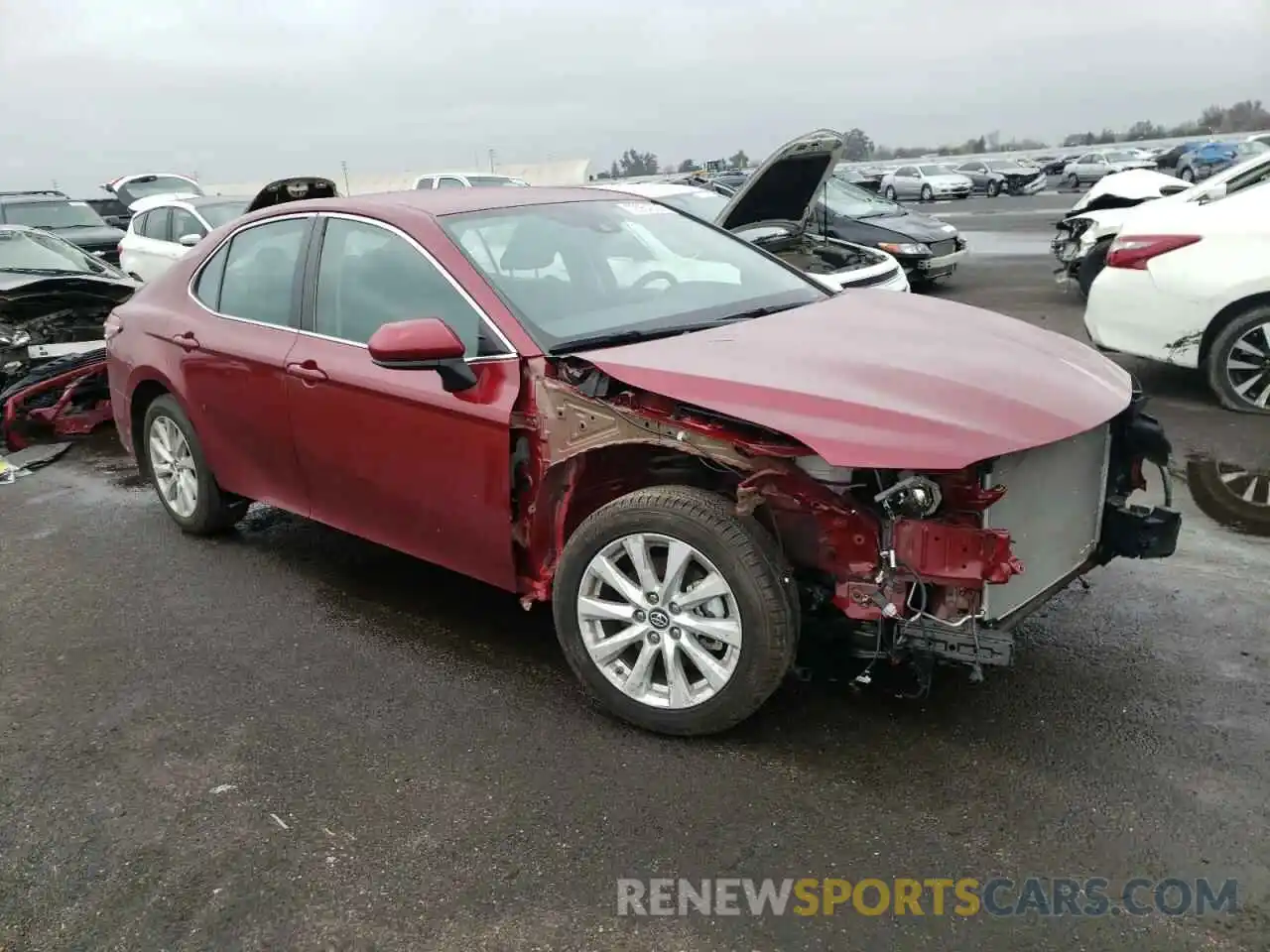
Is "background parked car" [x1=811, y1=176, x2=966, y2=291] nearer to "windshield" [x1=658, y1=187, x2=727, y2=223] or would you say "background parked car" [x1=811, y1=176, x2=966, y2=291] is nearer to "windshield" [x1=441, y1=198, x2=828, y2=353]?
"windshield" [x1=658, y1=187, x2=727, y2=223]

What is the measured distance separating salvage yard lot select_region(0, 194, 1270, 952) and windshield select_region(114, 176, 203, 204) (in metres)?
20.3

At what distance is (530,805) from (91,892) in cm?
117

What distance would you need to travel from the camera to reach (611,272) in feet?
13.2

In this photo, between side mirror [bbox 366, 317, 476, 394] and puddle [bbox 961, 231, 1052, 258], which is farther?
puddle [bbox 961, 231, 1052, 258]

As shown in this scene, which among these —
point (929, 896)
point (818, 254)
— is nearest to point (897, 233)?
point (818, 254)

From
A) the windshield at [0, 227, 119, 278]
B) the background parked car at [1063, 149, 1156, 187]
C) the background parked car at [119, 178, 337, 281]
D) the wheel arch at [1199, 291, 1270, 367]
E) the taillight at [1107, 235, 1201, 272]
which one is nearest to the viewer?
the wheel arch at [1199, 291, 1270, 367]

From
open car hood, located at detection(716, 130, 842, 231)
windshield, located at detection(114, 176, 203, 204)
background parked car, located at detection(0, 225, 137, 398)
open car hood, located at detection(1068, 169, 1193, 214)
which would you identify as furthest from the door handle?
windshield, located at detection(114, 176, 203, 204)

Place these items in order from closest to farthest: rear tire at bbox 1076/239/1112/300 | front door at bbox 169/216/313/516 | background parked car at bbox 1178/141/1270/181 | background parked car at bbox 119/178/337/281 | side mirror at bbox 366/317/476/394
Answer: side mirror at bbox 366/317/476/394 → front door at bbox 169/216/313/516 → rear tire at bbox 1076/239/1112/300 → background parked car at bbox 119/178/337/281 → background parked car at bbox 1178/141/1270/181

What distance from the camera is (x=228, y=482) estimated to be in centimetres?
493

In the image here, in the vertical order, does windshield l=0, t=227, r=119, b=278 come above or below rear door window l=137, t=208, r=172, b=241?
below

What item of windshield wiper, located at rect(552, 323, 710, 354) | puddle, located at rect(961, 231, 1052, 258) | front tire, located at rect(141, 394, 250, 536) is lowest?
front tire, located at rect(141, 394, 250, 536)

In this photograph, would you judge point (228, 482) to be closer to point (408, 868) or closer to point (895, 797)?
point (408, 868)

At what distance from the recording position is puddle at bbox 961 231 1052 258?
18.0 metres

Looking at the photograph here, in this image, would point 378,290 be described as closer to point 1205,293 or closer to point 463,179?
point 1205,293
